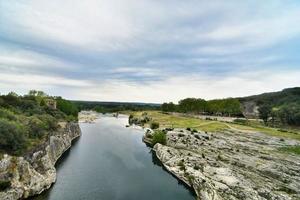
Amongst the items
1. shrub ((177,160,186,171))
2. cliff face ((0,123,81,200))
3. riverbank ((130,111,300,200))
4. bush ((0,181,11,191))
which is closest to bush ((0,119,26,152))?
cliff face ((0,123,81,200))

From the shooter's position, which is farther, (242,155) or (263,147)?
(263,147)

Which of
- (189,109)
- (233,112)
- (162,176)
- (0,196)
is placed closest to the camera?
(0,196)

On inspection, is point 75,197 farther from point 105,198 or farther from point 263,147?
point 263,147

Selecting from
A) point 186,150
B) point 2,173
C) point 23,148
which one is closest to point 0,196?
point 2,173

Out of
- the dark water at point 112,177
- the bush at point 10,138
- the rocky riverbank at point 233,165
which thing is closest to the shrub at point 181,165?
the rocky riverbank at point 233,165

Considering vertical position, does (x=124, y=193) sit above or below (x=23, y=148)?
below

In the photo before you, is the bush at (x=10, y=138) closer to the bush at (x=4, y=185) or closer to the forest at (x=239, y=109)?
the bush at (x=4, y=185)

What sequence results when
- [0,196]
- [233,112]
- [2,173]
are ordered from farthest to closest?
1. [233,112]
2. [2,173]
3. [0,196]
